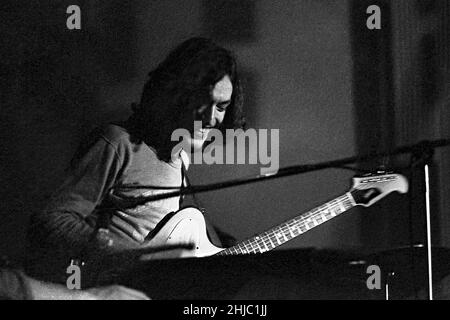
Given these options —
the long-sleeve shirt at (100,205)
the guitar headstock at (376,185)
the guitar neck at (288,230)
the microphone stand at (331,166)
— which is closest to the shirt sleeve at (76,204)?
the long-sleeve shirt at (100,205)

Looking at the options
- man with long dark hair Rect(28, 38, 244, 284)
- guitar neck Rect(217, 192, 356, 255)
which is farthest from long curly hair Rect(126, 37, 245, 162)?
guitar neck Rect(217, 192, 356, 255)

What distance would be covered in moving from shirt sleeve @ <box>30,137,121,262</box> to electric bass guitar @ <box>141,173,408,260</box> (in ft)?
0.76

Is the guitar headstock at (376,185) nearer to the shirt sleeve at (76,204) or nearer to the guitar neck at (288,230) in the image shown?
the guitar neck at (288,230)

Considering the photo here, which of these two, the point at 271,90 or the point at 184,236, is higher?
the point at 271,90

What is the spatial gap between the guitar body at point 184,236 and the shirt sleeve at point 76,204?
233mm

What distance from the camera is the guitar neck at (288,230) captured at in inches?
108

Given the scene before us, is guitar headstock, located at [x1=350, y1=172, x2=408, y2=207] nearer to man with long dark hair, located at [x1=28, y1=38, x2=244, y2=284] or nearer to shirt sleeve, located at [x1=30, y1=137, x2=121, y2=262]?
man with long dark hair, located at [x1=28, y1=38, x2=244, y2=284]

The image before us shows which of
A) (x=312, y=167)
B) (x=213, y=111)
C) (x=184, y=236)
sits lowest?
(x=184, y=236)

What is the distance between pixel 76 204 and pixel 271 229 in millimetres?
686

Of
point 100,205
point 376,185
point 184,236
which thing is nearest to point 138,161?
point 100,205

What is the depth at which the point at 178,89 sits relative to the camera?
2.74 m

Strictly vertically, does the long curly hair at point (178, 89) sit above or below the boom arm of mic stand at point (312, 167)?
above

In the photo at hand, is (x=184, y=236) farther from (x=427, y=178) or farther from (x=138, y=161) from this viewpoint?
(x=427, y=178)
